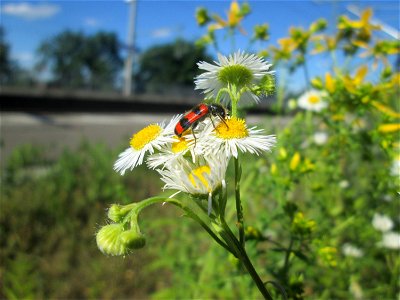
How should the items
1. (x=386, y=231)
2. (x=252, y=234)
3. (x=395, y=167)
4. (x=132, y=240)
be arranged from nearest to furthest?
(x=132, y=240) < (x=252, y=234) < (x=395, y=167) < (x=386, y=231)

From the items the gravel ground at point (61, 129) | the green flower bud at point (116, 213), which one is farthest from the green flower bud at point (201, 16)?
the gravel ground at point (61, 129)

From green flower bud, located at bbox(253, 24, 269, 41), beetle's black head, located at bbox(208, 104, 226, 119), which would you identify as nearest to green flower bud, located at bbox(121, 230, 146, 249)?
beetle's black head, located at bbox(208, 104, 226, 119)

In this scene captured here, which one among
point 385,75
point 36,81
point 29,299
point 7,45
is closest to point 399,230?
point 385,75

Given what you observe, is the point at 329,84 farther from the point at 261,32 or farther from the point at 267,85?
the point at 267,85

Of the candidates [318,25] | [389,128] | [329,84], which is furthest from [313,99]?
[389,128]

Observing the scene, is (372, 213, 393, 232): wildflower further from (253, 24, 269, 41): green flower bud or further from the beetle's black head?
the beetle's black head

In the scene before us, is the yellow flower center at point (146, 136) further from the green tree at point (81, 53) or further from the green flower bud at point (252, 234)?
the green tree at point (81, 53)
